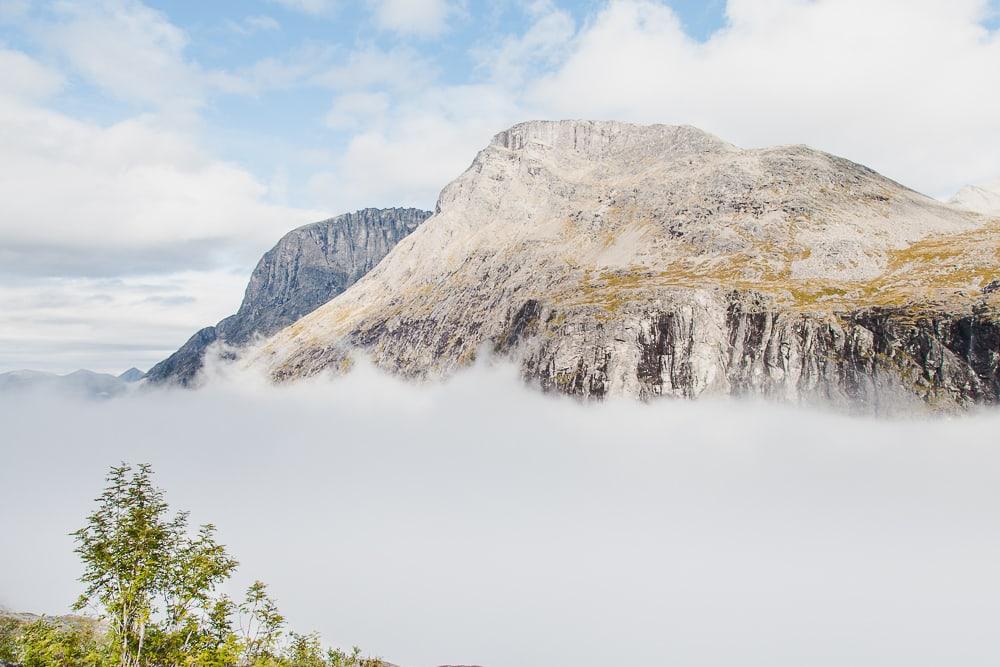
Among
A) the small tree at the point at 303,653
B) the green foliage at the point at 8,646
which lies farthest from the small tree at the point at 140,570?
the green foliage at the point at 8,646

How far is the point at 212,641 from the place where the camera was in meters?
39.5

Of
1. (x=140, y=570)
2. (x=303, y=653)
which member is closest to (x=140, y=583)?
(x=140, y=570)

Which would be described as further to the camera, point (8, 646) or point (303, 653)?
point (303, 653)

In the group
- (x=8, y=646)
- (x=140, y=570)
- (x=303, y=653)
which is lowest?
(x=303, y=653)

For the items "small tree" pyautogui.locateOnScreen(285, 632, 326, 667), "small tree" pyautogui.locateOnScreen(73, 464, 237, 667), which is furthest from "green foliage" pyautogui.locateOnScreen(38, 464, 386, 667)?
"small tree" pyautogui.locateOnScreen(285, 632, 326, 667)

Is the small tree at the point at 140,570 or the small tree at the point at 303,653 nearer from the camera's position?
the small tree at the point at 140,570

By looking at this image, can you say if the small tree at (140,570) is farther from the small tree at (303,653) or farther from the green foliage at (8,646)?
the green foliage at (8,646)

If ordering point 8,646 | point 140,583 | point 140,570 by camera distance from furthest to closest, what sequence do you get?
point 8,646 → point 140,570 → point 140,583

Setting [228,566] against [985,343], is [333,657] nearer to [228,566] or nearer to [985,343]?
[228,566]

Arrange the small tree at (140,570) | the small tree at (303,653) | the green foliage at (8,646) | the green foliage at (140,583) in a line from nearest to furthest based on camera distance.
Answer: the green foliage at (140,583) < the small tree at (140,570) < the green foliage at (8,646) < the small tree at (303,653)

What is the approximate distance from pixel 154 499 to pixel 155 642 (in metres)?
9.39

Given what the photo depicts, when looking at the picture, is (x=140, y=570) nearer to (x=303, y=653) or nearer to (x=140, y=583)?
(x=140, y=583)

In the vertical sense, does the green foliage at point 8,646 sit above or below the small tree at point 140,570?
below

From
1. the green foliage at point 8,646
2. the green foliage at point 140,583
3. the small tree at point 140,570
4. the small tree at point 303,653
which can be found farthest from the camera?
the small tree at point 303,653
